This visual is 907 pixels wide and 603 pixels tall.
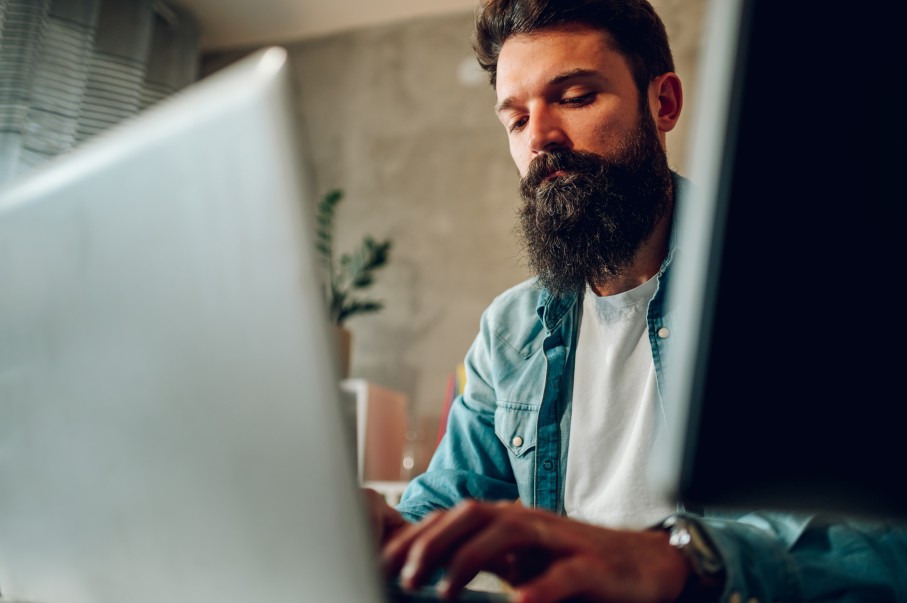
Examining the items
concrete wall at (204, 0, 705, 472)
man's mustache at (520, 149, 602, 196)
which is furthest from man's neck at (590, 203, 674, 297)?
concrete wall at (204, 0, 705, 472)

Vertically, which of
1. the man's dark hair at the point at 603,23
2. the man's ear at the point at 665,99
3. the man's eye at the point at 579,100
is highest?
the man's dark hair at the point at 603,23

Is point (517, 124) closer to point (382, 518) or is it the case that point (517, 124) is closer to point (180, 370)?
point (382, 518)

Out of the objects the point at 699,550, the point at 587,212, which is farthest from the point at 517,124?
the point at 699,550

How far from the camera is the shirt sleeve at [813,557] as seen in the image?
53 cm

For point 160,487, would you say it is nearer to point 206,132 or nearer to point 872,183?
point 206,132

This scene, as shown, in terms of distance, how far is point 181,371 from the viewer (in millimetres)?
388

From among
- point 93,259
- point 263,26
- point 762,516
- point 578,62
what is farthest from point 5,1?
point 762,516

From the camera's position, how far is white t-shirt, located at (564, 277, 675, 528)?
1.08 metres

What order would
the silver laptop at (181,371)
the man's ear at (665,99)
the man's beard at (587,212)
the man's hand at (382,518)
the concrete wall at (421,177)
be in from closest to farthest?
the silver laptop at (181,371) < the man's hand at (382,518) < the man's beard at (587,212) < the man's ear at (665,99) < the concrete wall at (421,177)

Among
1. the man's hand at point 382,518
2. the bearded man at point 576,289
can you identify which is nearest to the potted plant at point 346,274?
the bearded man at point 576,289

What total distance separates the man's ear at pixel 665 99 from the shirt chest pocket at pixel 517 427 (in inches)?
27.6

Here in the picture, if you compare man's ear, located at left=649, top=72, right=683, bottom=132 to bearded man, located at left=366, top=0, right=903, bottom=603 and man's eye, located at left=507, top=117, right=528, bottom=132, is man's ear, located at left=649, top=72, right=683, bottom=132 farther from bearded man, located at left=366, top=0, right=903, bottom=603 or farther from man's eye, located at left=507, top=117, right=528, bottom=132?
man's eye, located at left=507, top=117, right=528, bottom=132

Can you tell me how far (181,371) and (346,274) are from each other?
8.81ft

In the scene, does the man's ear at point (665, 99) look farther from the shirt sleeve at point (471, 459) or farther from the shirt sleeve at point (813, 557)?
the shirt sleeve at point (813, 557)
